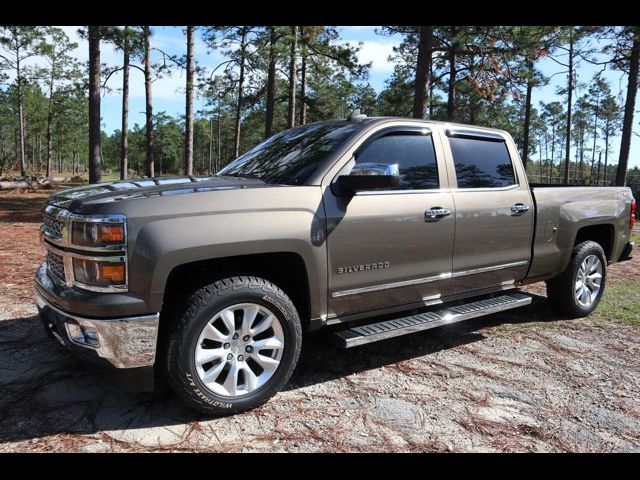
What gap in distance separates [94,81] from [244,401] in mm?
13195

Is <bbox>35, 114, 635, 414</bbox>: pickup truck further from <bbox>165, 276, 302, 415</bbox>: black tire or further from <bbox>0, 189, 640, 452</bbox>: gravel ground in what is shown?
<bbox>0, 189, 640, 452</bbox>: gravel ground

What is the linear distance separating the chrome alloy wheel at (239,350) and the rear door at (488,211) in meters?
1.73

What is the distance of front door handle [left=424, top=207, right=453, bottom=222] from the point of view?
12.1ft

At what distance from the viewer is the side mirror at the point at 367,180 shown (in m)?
3.09

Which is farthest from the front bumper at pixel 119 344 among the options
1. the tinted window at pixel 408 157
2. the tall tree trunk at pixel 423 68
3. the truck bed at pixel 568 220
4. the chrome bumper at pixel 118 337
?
the tall tree trunk at pixel 423 68

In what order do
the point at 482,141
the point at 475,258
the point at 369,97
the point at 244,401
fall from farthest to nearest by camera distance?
the point at 369,97 → the point at 482,141 → the point at 475,258 → the point at 244,401

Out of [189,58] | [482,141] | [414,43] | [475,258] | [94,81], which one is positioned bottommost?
[475,258]

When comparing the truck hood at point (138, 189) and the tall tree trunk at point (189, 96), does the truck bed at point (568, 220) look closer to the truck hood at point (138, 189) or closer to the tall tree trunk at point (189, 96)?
the truck hood at point (138, 189)

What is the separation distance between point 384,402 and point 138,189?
213cm

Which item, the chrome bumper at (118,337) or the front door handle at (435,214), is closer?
the chrome bumper at (118,337)

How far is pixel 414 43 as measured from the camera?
80.0 ft

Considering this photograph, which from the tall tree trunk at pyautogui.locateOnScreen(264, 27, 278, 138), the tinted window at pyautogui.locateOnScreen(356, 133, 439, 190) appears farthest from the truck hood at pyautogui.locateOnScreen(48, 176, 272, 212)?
the tall tree trunk at pyautogui.locateOnScreen(264, 27, 278, 138)
